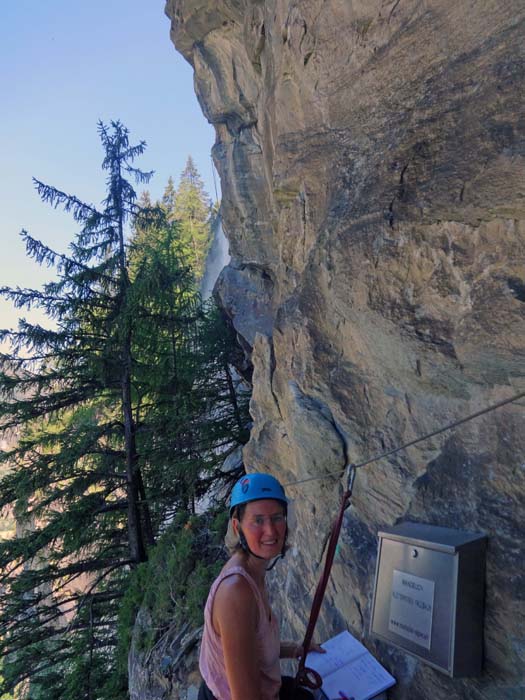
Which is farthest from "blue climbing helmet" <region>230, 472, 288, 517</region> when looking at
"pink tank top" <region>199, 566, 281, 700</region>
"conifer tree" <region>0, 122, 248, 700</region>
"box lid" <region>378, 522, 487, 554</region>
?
"conifer tree" <region>0, 122, 248, 700</region>

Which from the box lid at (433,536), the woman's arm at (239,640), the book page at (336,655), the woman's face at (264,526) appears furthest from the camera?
the book page at (336,655)

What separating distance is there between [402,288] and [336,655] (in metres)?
2.47

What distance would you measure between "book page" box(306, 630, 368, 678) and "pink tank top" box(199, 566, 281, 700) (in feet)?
2.76

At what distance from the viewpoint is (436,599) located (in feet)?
7.57

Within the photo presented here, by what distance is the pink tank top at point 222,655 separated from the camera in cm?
198

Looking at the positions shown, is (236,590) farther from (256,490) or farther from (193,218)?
(193,218)

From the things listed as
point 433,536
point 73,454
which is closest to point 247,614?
point 433,536

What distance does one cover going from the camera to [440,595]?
2.30 metres

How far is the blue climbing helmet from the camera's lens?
2.26 meters

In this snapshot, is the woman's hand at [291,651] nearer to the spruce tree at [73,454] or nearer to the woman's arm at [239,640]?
the woman's arm at [239,640]

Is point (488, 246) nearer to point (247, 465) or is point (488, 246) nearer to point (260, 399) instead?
point (260, 399)

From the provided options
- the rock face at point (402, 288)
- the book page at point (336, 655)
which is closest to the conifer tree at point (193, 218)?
the rock face at point (402, 288)

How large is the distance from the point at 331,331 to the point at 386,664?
2.45 metres

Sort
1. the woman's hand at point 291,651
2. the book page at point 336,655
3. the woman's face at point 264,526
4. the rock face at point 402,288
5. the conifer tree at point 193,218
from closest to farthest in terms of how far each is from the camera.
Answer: the woman's face at point 264,526 → the rock face at point 402,288 → the woman's hand at point 291,651 → the book page at point 336,655 → the conifer tree at point 193,218
